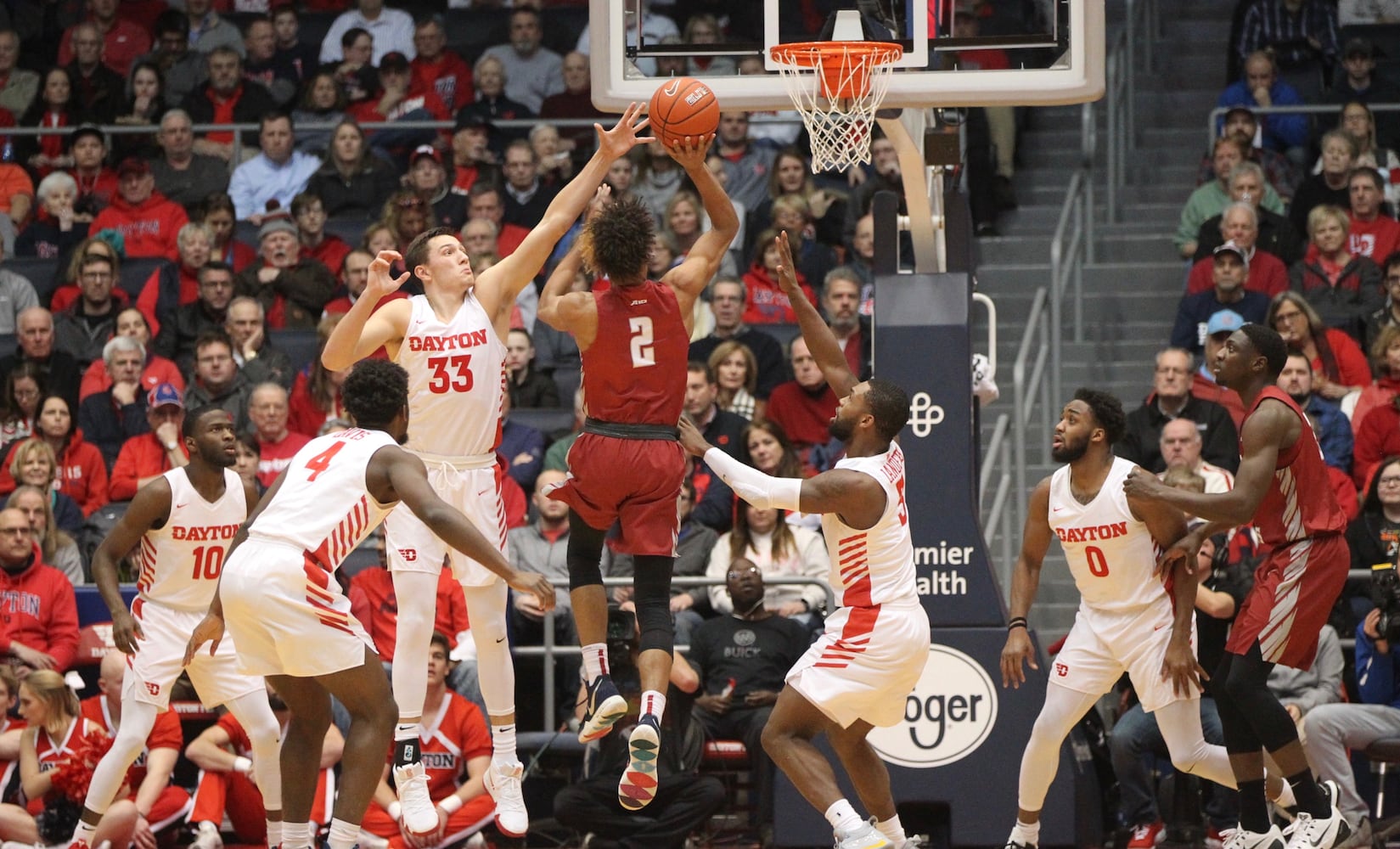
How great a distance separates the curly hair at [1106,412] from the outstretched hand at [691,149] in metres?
2.27

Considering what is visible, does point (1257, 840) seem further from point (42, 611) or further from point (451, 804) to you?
point (42, 611)

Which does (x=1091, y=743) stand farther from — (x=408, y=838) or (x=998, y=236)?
(x=998, y=236)

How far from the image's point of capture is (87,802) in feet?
35.0

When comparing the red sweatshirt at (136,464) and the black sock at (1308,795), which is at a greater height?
the red sweatshirt at (136,464)

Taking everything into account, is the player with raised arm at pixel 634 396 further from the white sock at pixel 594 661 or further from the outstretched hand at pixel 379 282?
the outstretched hand at pixel 379 282

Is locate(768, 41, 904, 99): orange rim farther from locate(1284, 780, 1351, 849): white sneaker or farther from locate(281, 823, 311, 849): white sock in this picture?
locate(281, 823, 311, 849): white sock

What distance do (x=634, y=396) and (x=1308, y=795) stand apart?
11.6ft

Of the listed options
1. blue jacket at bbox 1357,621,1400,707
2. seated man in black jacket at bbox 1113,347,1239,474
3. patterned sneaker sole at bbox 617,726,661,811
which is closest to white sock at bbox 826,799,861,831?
patterned sneaker sole at bbox 617,726,661,811

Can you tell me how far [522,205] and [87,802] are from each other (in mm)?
6643

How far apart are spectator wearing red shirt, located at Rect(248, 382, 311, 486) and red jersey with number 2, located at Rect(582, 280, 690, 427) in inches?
200

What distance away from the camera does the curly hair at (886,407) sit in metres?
9.23

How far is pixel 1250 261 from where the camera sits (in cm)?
1431

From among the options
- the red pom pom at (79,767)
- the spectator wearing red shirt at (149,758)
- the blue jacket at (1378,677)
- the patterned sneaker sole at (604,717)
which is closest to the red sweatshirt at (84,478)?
the spectator wearing red shirt at (149,758)

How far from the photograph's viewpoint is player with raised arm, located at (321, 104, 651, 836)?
30.0ft
